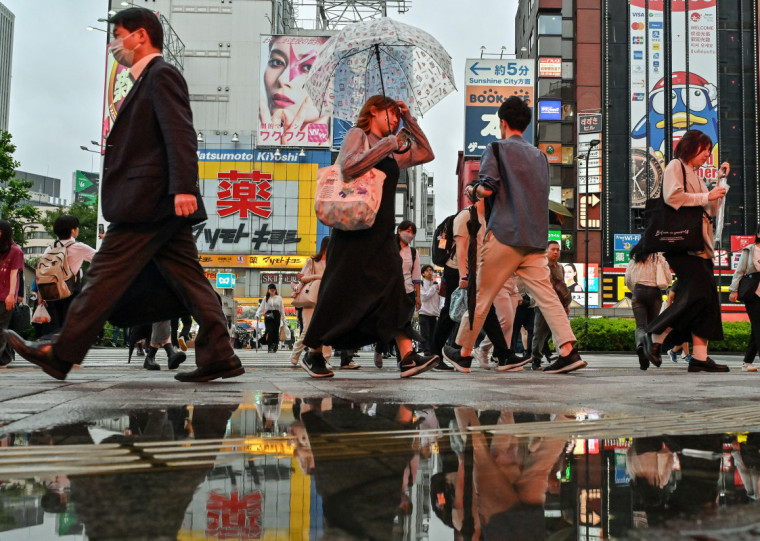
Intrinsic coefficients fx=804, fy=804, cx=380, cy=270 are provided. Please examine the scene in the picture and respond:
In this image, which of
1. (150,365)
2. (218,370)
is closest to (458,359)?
(150,365)

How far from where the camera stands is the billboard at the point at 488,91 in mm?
44812

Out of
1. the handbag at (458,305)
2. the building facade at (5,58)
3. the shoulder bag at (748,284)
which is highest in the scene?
the building facade at (5,58)

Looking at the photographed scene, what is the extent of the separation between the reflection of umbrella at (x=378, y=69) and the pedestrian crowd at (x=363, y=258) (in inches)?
39.8

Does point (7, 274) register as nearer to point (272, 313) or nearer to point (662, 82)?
point (272, 313)

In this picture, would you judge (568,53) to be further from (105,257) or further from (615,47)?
(105,257)

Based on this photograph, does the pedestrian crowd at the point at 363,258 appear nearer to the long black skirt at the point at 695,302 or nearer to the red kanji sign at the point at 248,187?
the long black skirt at the point at 695,302

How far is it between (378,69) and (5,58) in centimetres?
16591

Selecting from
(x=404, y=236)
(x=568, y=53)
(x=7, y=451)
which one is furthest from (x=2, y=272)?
(x=568, y=53)

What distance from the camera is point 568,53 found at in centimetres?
5353

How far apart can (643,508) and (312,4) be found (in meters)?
59.3

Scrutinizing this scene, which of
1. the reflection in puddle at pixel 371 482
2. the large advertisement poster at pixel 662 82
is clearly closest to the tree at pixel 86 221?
the large advertisement poster at pixel 662 82

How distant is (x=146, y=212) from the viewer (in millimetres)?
4043

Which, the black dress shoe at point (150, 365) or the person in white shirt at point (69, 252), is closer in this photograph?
the person in white shirt at point (69, 252)

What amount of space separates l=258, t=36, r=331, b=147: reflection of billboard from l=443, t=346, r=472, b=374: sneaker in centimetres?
4251
